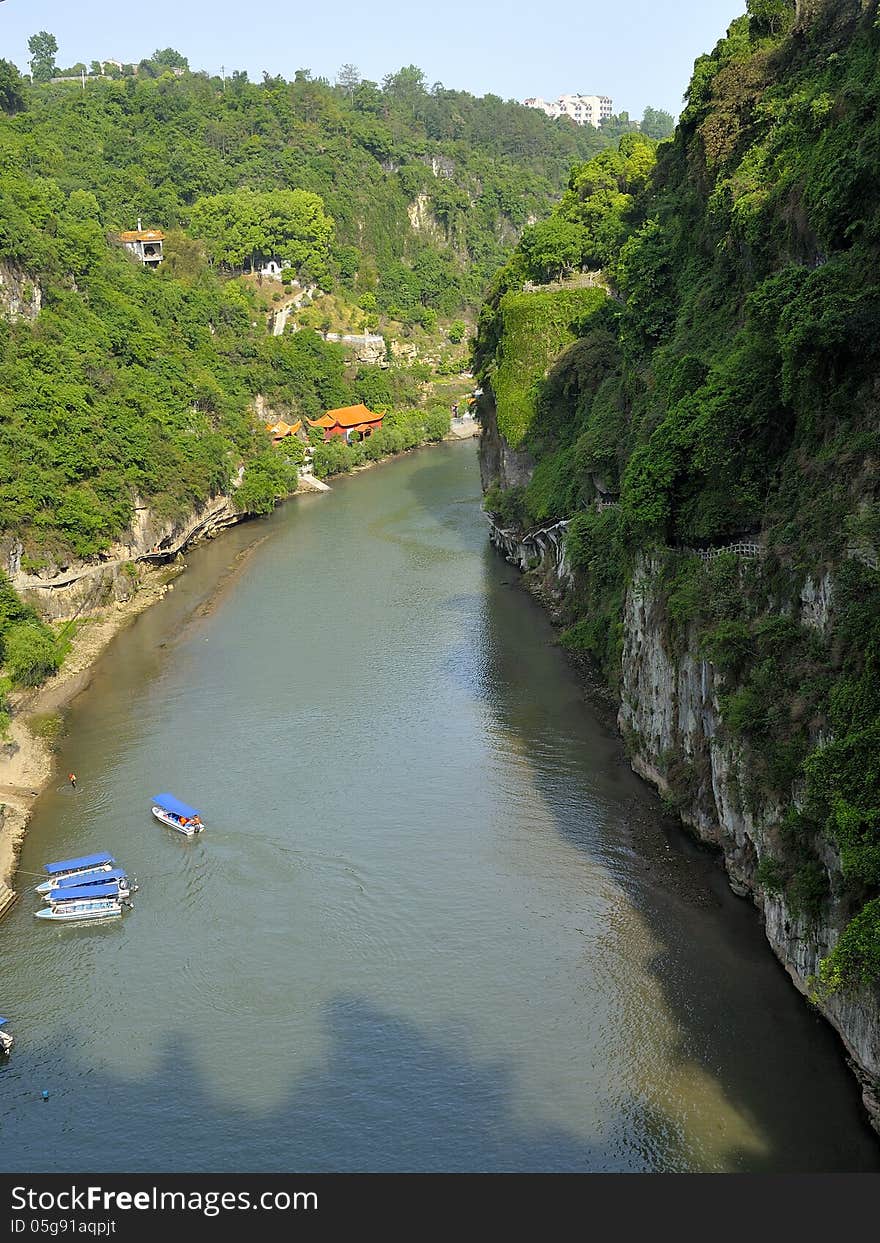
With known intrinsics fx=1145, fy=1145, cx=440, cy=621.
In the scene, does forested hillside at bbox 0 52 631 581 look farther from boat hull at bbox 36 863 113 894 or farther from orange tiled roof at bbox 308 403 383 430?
boat hull at bbox 36 863 113 894

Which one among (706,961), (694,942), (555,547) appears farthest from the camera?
(555,547)

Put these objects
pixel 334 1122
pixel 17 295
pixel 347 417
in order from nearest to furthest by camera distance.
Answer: pixel 334 1122, pixel 17 295, pixel 347 417

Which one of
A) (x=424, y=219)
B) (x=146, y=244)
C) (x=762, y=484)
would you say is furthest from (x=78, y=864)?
(x=424, y=219)

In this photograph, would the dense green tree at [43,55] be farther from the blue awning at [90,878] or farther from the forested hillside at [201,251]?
the blue awning at [90,878]

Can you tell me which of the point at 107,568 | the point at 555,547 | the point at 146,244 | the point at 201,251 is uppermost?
the point at 146,244

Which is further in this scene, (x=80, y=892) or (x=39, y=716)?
(x=39, y=716)

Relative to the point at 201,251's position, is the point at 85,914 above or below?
below

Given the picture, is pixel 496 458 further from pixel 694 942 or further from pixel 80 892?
pixel 694 942
